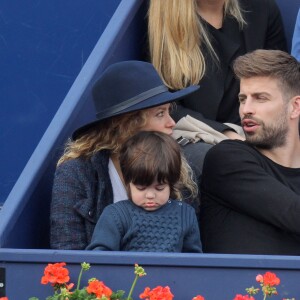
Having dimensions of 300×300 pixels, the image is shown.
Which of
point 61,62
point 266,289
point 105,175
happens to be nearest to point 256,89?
point 105,175

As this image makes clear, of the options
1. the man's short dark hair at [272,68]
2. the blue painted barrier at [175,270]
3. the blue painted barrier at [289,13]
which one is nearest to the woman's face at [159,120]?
the man's short dark hair at [272,68]

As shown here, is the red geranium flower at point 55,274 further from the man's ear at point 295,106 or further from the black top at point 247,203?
the man's ear at point 295,106

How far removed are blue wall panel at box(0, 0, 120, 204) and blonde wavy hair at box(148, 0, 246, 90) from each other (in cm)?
92

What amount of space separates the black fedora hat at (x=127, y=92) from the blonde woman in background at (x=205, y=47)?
1.65 ft

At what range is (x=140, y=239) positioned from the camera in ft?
12.1

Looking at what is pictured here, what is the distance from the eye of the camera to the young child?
3.68 m

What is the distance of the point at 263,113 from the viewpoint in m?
4.06

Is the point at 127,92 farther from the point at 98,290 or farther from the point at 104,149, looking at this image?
the point at 98,290

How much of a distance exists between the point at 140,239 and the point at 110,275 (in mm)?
323

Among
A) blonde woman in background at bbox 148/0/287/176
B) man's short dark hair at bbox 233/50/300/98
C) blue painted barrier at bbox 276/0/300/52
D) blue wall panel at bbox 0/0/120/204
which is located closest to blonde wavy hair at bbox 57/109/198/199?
man's short dark hair at bbox 233/50/300/98

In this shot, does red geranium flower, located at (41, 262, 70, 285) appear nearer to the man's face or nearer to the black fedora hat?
the black fedora hat

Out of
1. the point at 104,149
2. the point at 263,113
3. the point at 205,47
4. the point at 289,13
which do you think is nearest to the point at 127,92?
the point at 104,149

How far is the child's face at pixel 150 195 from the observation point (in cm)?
372

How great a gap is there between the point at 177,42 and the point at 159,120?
73cm
